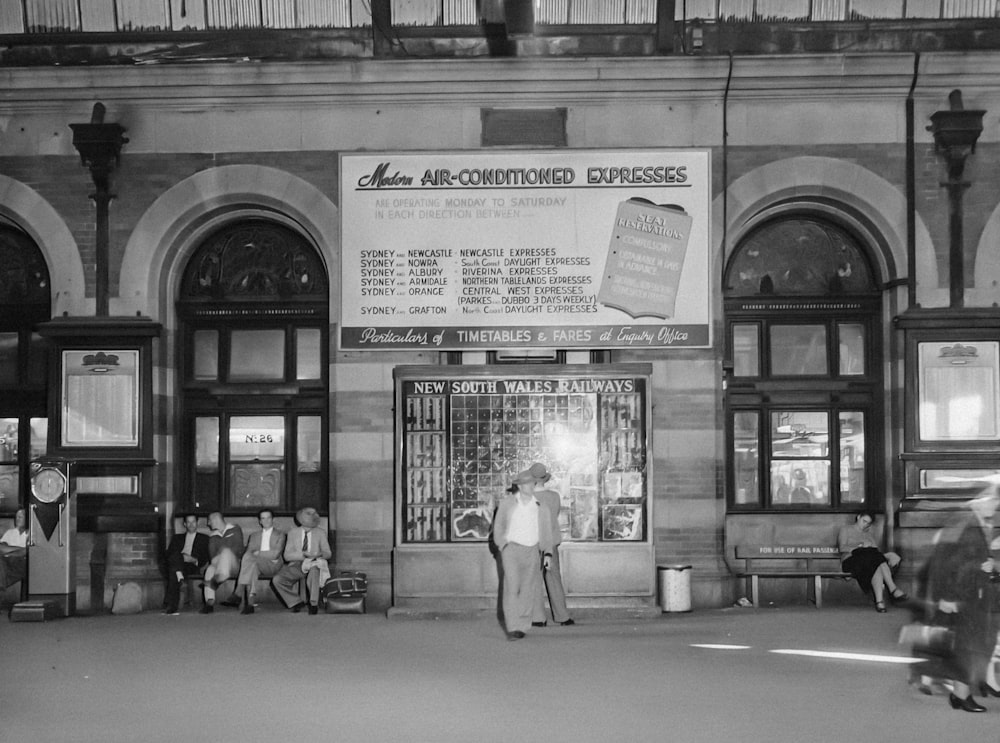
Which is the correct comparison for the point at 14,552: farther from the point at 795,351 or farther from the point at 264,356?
the point at 795,351

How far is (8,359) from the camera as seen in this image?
57.9 ft

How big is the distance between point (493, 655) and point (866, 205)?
7902 millimetres

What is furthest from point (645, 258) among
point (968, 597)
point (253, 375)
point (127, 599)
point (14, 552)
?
point (14, 552)

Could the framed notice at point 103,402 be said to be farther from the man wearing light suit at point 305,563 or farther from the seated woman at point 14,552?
the man wearing light suit at point 305,563

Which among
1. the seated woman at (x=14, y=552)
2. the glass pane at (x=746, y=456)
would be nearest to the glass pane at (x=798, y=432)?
the glass pane at (x=746, y=456)

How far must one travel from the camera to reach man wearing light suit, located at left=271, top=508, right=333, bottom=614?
15789 mm

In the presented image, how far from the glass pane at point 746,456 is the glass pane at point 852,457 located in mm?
1141

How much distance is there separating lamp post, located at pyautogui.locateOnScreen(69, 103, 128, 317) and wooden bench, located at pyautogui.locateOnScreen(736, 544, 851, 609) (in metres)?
8.97

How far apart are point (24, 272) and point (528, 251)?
7097 mm

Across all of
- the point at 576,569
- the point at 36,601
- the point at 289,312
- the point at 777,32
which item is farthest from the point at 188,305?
the point at 777,32

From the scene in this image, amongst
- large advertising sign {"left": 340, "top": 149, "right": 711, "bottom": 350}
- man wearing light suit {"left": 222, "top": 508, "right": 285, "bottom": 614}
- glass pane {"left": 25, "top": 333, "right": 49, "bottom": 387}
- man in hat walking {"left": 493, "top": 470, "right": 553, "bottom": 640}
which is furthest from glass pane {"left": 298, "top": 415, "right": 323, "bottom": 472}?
man in hat walking {"left": 493, "top": 470, "right": 553, "bottom": 640}

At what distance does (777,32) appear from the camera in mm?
16422

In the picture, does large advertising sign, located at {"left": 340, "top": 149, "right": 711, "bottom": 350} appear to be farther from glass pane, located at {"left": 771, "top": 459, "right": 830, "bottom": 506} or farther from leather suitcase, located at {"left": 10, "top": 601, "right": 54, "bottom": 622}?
leather suitcase, located at {"left": 10, "top": 601, "right": 54, "bottom": 622}

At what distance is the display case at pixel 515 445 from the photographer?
1588 cm
